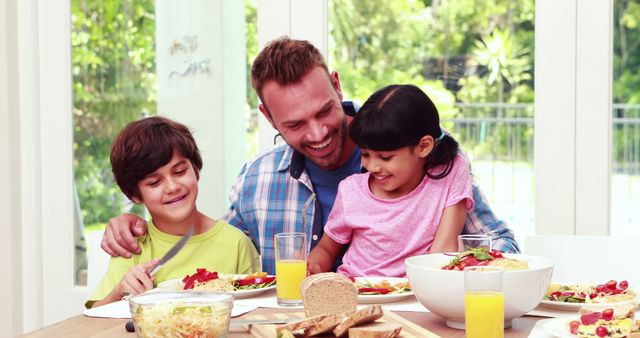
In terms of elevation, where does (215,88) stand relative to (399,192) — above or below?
above

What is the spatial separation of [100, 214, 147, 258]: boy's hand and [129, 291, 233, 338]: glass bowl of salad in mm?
851

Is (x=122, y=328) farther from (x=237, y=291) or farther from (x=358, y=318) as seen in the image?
(x=358, y=318)

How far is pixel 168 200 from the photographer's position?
90.1 inches

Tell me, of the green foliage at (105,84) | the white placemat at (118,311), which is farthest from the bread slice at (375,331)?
the green foliage at (105,84)

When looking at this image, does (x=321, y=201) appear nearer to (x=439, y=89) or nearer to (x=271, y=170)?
(x=271, y=170)

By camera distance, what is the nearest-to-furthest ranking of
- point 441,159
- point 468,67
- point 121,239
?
point 121,239, point 441,159, point 468,67

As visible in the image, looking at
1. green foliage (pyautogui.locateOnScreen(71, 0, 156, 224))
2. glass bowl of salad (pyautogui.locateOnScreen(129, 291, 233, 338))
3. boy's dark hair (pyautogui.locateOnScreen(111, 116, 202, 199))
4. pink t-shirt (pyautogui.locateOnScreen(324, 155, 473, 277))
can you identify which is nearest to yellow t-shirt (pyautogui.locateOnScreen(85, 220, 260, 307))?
boy's dark hair (pyautogui.locateOnScreen(111, 116, 202, 199))

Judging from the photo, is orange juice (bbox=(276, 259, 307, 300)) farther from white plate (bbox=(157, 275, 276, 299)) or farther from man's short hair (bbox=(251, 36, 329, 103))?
man's short hair (bbox=(251, 36, 329, 103))

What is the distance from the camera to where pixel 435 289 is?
4.99 feet

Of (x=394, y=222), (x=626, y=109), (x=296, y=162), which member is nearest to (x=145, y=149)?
(x=296, y=162)

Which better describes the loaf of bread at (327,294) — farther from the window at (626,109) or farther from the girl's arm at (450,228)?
the window at (626,109)

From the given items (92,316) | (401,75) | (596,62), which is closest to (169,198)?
(92,316)

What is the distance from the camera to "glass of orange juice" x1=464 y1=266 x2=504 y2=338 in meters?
1.38

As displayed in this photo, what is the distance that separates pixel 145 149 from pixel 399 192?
0.65 meters
